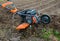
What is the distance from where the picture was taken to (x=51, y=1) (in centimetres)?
609

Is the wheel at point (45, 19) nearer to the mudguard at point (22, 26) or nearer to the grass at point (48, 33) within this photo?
the grass at point (48, 33)

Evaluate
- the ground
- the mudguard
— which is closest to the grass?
the ground

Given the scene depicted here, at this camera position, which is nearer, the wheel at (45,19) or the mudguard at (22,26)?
the mudguard at (22,26)

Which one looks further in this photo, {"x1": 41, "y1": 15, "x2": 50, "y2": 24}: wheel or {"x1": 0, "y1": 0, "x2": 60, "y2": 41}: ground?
{"x1": 41, "y1": 15, "x2": 50, "y2": 24}: wheel

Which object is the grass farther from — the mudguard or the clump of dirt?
the mudguard

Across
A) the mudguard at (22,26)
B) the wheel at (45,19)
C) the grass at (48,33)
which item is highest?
the wheel at (45,19)

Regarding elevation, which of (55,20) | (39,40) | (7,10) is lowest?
(39,40)

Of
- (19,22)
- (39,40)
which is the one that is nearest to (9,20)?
(19,22)

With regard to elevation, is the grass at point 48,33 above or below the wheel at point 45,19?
below

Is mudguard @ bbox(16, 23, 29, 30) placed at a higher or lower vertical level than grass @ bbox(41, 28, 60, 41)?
higher

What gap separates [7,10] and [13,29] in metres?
0.90

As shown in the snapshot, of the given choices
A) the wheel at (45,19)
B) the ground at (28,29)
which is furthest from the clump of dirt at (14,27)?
the wheel at (45,19)

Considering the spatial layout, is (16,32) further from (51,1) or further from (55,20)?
(51,1)

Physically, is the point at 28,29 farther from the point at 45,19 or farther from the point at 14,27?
the point at 45,19
